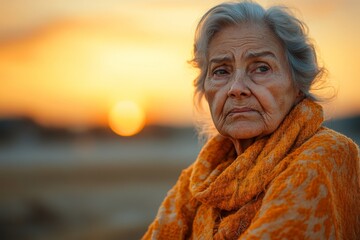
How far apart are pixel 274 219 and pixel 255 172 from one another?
0.30 metres

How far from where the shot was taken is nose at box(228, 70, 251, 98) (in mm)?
3057

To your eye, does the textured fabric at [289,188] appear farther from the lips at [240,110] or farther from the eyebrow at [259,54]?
the eyebrow at [259,54]

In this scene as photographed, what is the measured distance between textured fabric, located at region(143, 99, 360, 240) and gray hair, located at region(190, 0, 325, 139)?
208mm

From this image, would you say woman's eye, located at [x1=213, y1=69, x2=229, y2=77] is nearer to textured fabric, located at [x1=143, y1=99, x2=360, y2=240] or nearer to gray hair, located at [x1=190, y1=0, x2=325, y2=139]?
gray hair, located at [x1=190, y1=0, x2=325, y2=139]

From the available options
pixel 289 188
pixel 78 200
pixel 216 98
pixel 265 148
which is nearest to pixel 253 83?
pixel 216 98

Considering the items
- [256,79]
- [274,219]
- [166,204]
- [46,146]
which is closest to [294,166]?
[274,219]

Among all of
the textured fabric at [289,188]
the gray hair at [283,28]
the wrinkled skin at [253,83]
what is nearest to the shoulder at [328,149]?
the textured fabric at [289,188]

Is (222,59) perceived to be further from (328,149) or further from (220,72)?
(328,149)

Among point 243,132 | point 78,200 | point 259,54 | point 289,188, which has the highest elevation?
point 78,200

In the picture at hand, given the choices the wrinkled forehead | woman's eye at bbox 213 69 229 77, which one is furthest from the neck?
the wrinkled forehead

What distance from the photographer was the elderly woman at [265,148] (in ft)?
8.70

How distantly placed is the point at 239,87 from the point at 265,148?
0.38m

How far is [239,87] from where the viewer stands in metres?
3.06

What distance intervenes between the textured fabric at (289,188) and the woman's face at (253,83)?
89 mm
